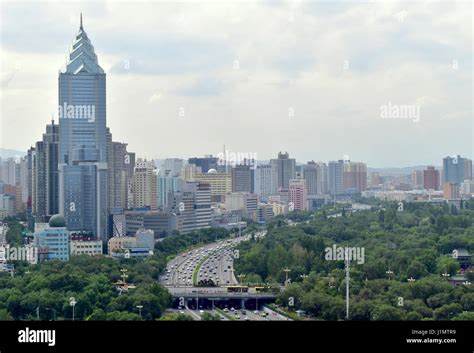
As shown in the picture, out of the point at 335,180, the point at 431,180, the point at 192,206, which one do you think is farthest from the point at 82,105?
the point at 431,180

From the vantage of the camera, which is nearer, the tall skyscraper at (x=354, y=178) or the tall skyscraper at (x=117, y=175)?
the tall skyscraper at (x=354, y=178)

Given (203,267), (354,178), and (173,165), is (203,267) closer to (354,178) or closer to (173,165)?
(173,165)

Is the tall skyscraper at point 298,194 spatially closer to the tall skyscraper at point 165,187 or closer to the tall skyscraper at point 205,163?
the tall skyscraper at point 205,163

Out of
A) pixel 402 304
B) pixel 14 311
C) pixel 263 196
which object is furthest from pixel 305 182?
pixel 14 311

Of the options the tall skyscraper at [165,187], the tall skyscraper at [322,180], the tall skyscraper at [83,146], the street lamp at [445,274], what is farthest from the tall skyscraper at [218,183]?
the street lamp at [445,274]

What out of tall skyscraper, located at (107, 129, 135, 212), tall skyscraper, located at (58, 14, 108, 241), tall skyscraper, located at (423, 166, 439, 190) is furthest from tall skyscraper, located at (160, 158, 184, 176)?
tall skyscraper, located at (423, 166, 439, 190)
